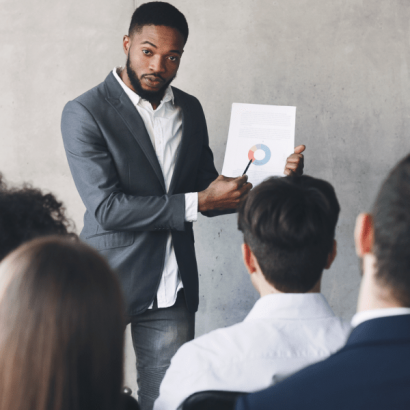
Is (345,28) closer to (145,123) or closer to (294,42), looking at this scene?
(294,42)

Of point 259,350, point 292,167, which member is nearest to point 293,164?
point 292,167

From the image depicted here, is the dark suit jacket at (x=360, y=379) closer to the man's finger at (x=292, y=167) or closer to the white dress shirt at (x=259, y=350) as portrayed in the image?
the white dress shirt at (x=259, y=350)

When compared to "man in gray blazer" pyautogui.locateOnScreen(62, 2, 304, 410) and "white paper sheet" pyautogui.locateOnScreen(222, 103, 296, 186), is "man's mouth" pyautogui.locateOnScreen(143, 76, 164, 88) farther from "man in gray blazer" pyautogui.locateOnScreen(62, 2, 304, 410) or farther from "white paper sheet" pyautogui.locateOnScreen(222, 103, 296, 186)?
"white paper sheet" pyautogui.locateOnScreen(222, 103, 296, 186)

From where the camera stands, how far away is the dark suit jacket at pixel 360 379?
478 millimetres

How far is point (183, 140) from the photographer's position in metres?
1.81

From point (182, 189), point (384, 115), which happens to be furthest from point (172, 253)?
point (384, 115)

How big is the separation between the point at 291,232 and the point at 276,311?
0.63 ft

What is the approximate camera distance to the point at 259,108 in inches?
68.6

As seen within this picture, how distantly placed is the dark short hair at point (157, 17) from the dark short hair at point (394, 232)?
1.48m

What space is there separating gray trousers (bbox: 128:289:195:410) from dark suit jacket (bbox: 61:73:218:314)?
65 mm

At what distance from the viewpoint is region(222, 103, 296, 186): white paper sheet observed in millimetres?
1698

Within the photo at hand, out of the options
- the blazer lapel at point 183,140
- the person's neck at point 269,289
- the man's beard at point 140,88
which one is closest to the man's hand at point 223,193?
the blazer lapel at point 183,140

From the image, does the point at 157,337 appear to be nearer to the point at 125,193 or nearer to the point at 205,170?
the point at 125,193

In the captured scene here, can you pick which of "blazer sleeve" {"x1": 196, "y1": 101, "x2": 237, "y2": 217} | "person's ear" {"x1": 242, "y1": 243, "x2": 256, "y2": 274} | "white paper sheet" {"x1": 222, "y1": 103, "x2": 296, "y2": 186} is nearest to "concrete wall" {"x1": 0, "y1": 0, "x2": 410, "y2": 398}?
"blazer sleeve" {"x1": 196, "y1": 101, "x2": 237, "y2": 217}
